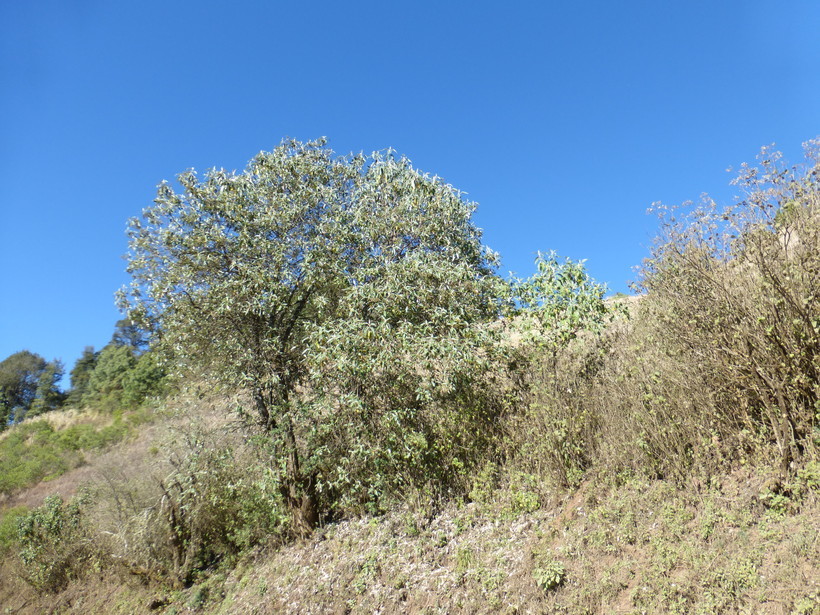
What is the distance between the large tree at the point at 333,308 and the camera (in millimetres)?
7023

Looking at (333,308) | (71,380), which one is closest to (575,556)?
(333,308)

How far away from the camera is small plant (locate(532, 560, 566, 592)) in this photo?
15.1ft

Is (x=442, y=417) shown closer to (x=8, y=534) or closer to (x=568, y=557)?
(x=568, y=557)

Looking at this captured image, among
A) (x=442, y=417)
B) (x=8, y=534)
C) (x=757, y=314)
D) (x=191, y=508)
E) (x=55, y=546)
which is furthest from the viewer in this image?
(x=8, y=534)

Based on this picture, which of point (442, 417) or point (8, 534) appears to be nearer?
point (442, 417)

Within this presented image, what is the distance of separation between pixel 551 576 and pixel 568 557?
0.35 metres

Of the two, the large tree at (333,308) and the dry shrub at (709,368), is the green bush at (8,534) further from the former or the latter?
the dry shrub at (709,368)

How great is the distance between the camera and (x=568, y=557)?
4.85m

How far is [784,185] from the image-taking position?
13.9ft

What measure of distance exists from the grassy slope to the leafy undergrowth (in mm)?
14

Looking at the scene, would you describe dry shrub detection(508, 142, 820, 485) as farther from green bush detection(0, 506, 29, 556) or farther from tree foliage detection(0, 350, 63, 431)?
tree foliage detection(0, 350, 63, 431)

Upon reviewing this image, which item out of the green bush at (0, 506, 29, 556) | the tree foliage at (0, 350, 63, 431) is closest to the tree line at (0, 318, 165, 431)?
the tree foliage at (0, 350, 63, 431)

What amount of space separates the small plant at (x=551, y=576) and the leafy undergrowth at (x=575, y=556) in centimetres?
1

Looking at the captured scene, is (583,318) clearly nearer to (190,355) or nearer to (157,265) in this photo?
(190,355)
